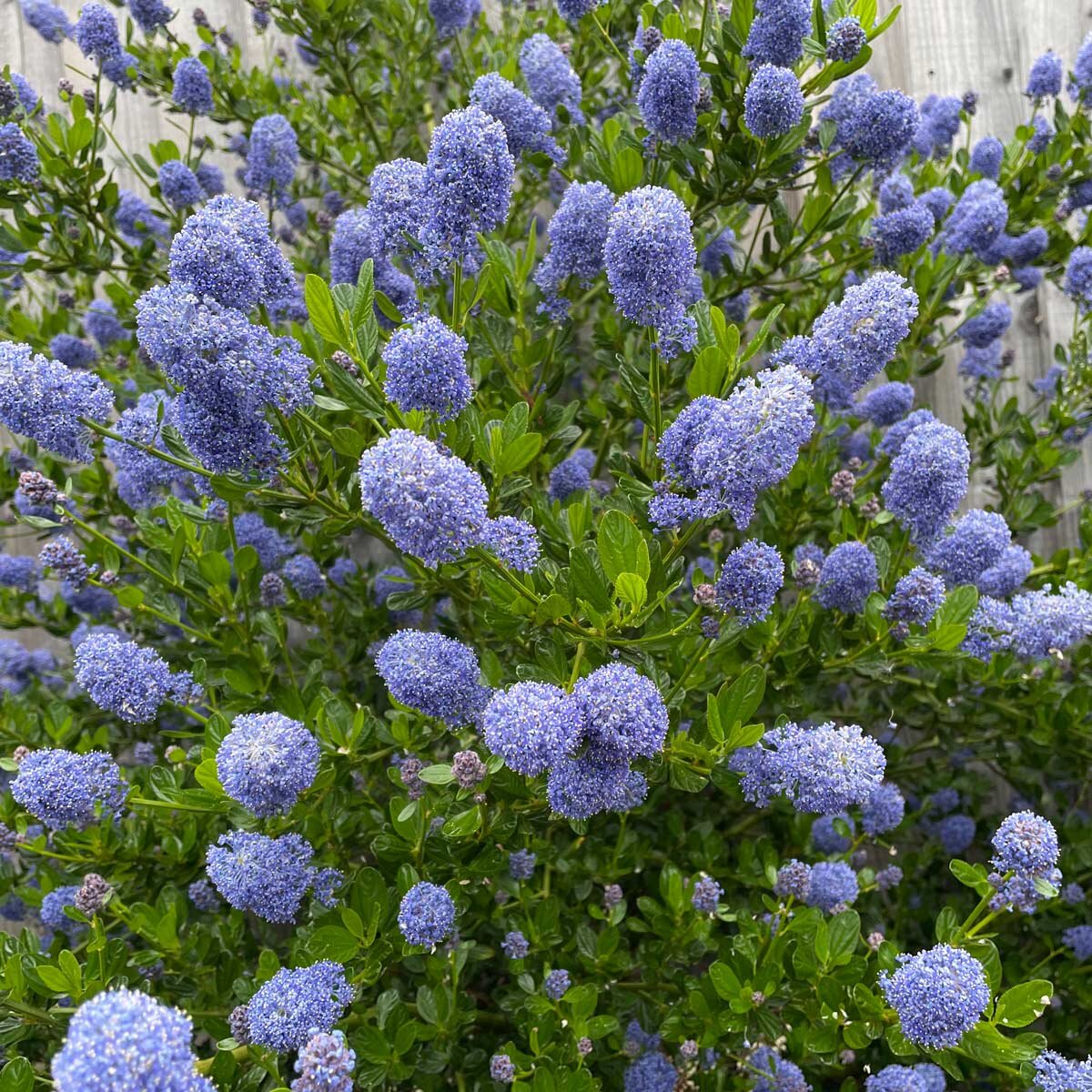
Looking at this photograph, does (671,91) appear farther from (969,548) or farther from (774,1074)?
(774,1074)

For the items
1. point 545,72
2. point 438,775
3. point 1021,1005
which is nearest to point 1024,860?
point 1021,1005

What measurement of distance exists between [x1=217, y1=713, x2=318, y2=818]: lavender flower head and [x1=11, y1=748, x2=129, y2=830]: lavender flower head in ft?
1.40

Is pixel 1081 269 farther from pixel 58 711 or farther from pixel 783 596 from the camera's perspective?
pixel 58 711

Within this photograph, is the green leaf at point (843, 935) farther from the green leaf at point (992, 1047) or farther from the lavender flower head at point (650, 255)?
the lavender flower head at point (650, 255)

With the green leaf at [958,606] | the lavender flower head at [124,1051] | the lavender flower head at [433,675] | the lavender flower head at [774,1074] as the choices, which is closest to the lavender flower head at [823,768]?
the green leaf at [958,606]

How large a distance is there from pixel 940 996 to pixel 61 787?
164 cm

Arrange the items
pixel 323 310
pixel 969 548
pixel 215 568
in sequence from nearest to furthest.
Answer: pixel 323 310 → pixel 969 548 → pixel 215 568

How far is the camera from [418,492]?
1.20 m

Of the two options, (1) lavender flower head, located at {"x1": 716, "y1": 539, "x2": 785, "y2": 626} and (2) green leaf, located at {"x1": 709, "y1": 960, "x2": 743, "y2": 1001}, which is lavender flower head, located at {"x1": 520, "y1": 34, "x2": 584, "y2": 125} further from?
(2) green leaf, located at {"x1": 709, "y1": 960, "x2": 743, "y2": 1001}

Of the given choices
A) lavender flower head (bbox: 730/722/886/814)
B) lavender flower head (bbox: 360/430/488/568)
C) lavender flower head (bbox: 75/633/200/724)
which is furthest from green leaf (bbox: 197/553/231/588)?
lavender flower head (bbox: 730/722/886/814)

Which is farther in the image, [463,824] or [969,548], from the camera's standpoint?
[969,548]

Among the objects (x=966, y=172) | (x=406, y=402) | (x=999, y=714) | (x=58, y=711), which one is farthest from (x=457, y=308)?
(x=966, y=172)

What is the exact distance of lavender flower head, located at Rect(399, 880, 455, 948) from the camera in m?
1.58

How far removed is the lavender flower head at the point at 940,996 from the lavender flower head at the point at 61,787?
1549mm
